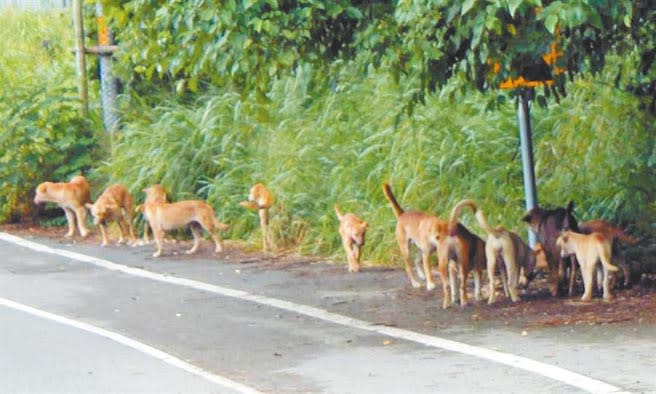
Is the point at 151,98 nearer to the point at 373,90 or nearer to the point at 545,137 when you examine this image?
the point at 373,90

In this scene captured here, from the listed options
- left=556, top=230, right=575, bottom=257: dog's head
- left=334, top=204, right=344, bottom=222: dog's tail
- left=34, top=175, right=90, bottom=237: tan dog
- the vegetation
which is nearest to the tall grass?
the vegetation

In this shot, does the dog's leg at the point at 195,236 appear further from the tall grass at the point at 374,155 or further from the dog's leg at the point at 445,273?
the dog's leg at the point at 445,273

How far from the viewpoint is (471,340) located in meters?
11.0

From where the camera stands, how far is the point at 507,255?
12430mm

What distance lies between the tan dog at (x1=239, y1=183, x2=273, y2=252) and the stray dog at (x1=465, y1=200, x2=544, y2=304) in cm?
450

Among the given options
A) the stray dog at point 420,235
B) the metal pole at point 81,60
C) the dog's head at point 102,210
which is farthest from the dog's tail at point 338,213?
the metal pole at point 81,60

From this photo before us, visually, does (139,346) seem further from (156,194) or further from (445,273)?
(156,194)

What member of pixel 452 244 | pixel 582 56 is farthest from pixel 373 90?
pixel 582 56

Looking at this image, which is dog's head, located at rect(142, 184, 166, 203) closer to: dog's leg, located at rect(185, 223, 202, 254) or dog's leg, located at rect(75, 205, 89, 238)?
dog's leg, located at rect(185, 223, 202, 254)

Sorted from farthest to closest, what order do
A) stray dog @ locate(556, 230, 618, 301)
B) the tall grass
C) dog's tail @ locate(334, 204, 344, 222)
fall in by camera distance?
dog's tail @ locate(334, 204, 344, 222) → the tall grass → stray dog @ locate(556, 230, 618, 301)

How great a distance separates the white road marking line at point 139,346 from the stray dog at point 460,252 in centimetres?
262

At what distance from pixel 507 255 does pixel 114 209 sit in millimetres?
6875

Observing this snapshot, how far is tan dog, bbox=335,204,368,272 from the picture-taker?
15055mm

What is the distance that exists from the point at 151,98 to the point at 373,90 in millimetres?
4503
